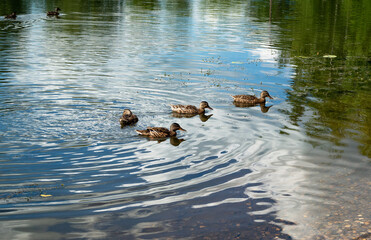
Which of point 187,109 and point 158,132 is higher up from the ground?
point 187,109

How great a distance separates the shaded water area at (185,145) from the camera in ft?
30.7

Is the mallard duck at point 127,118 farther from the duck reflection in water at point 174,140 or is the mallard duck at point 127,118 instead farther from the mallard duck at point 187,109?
the mallard duck at point 187,109

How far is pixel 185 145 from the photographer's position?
13.8 meters

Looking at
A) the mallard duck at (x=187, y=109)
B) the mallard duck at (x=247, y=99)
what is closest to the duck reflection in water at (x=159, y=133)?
the mallard duck at (x=187, y=109)

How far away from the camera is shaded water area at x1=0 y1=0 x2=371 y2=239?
9359 millimetres

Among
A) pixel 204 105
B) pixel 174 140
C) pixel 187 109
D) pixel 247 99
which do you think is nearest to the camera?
pixel 174 140

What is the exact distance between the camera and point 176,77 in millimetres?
22656

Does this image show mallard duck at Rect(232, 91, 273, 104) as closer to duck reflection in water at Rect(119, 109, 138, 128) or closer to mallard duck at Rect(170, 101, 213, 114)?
mallard duck at Rect(170, 101, 213, 114)

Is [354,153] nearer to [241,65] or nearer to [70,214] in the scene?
[70,214]

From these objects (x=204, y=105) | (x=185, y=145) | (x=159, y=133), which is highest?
(x=204, y=105)

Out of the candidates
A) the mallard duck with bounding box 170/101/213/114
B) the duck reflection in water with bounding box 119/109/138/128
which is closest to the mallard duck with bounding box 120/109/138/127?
the duck reflection in water with bounding box 119/109/138/128

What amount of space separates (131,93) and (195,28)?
993 inches

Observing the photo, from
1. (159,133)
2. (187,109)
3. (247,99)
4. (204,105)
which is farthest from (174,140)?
(247,99)

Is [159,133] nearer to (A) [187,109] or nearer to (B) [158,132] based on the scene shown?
(B) [158,132]
